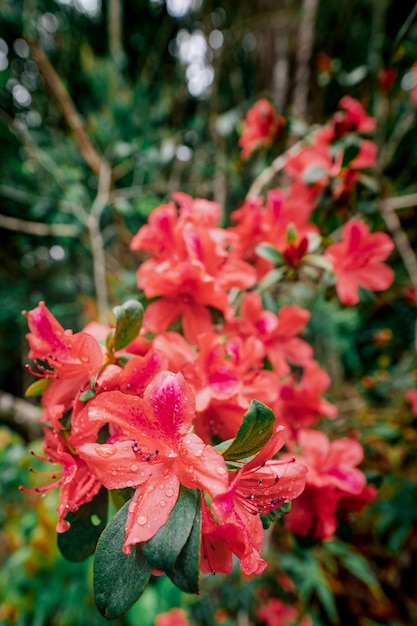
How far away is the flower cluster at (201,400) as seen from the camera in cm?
38

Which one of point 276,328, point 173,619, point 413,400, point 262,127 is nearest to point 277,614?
point 173,619

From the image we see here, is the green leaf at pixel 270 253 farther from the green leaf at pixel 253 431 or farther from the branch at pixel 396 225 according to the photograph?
the branch at pixel 396 225

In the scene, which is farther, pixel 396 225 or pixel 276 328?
pixel 396 225

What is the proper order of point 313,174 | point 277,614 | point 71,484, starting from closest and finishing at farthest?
point 71,484, point 313,174, point 277,614

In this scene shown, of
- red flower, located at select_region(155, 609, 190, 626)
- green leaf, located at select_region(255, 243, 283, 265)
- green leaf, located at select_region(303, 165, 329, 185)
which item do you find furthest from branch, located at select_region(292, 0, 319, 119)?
red flower, located at select_region(155, 609, 190, 626)

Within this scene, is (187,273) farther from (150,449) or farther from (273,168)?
(273,168)

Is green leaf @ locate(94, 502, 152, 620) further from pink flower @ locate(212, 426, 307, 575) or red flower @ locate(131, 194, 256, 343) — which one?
red flower @ locate(131, 194, 256, 343)

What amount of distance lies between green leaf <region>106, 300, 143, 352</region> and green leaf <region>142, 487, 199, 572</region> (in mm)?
220

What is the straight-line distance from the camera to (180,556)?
0.35 metres

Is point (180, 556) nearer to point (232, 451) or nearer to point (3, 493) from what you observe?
point (232, 451)

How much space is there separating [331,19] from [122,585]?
2.85 metres

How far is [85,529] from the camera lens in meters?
0.50

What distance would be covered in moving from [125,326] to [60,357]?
0.09 m

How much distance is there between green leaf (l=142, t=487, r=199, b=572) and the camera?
0.34 meters
